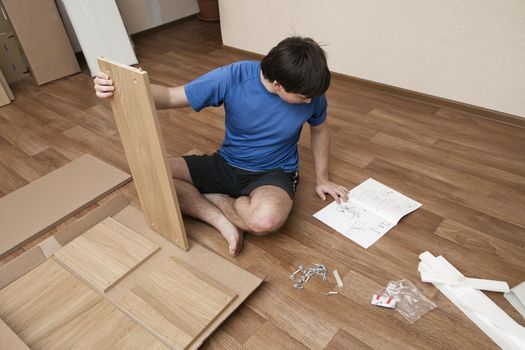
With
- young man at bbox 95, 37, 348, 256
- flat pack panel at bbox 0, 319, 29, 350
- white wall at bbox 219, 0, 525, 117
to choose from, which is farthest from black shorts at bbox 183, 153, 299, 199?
white wall at bbox 219, 0, 525, 117

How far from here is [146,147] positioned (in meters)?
1.07

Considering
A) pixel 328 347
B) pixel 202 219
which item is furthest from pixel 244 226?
pixel 328 347

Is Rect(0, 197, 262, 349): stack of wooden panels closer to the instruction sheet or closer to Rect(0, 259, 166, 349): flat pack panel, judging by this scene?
Rect(0, 259, 166, 349): flat pack panel

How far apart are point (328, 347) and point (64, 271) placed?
2.89 feet

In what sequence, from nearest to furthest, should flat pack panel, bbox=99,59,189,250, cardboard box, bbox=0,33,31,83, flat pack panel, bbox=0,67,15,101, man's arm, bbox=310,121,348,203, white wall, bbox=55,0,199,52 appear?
1. flat pack panel, bbox=99,59,189,250
2. man's arm, bbox=310,121,348,203
3. flat pack panel, bbox=0,67,15,101
4. cardboard box, bbox=0,33,31,83
5. white wall, bbox=55,0,199,52

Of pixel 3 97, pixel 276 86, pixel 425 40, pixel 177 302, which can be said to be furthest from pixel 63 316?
pixel 425 40

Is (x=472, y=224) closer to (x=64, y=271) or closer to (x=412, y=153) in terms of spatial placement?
(x=412, y=153)

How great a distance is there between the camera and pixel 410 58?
2.11 m

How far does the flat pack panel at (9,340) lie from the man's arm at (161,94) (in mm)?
694

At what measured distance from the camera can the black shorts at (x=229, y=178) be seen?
1324 millimetres

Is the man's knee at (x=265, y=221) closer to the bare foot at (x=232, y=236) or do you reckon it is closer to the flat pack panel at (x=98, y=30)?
the bare foot at (x=232, y=236)

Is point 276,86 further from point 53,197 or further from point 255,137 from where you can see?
point 53,197

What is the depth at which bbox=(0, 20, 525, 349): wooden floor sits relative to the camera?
3.56ft

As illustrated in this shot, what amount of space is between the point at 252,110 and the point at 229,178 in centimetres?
30
